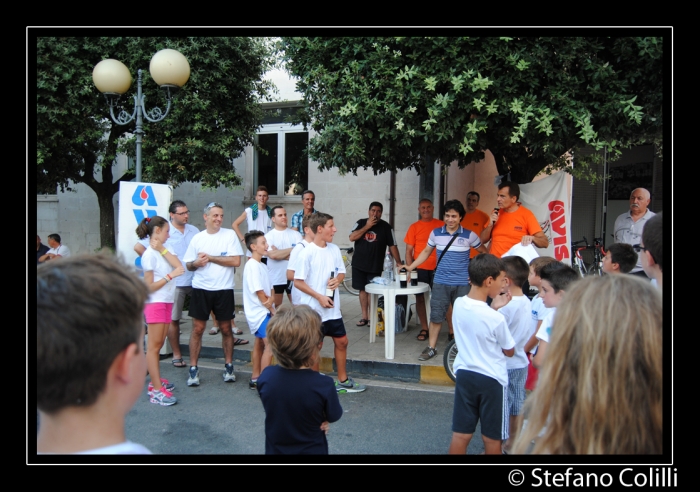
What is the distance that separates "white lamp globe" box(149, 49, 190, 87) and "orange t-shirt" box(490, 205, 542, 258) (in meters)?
4.37

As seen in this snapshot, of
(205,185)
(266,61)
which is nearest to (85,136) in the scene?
(205,185)

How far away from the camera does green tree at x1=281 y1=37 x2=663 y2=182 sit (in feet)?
16.5

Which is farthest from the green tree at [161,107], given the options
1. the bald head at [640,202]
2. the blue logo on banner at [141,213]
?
the bald head at [640,202]

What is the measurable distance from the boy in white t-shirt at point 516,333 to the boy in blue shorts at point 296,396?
151cm

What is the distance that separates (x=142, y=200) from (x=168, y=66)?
1.70 meters

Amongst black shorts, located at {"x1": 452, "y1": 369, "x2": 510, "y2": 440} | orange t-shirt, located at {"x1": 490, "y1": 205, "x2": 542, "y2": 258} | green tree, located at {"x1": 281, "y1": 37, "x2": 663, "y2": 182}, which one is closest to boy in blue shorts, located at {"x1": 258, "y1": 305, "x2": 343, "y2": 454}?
black shorts, located at {"x1": 452, "y1": 369, "x2": 510, "y2": 440}

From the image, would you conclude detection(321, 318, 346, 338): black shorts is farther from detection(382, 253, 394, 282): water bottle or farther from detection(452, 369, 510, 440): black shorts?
detection(452, 369, 510, 440): black shorts

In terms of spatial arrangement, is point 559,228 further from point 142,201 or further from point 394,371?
point 142,201

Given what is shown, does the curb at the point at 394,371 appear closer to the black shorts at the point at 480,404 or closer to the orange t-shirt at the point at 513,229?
the orange t-shirt at the point at 513,229

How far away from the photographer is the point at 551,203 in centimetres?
698

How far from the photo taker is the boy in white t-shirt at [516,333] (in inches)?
135

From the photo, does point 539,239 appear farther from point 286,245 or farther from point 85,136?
point 85,136

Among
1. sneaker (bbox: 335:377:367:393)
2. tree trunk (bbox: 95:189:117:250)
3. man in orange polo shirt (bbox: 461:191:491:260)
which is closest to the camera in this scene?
sneaker (bbox: 335:377:367:393)

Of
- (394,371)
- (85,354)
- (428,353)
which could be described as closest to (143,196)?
(394,371)
